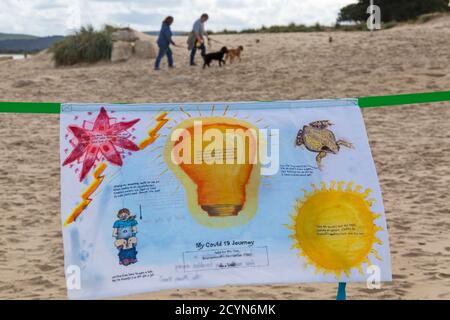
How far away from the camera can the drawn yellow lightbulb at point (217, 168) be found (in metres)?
3.62

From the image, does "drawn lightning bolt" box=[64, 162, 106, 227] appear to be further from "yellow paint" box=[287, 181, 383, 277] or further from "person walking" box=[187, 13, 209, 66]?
"person walking" box=[187, 13, 209, 66]

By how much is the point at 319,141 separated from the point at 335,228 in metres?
0.45

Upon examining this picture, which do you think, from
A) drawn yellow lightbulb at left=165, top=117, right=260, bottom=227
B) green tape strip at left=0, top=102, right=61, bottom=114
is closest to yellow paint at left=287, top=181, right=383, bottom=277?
drawn yellow lightbulb at left=165, top=117, right=260, bottom=227

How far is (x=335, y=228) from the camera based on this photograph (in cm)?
366

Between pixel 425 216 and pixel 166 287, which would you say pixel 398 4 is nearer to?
pixel 425 216

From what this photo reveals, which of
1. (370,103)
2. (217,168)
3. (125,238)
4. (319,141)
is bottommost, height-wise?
(125,238)

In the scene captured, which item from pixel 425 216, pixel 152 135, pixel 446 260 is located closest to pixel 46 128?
pixel 425 216

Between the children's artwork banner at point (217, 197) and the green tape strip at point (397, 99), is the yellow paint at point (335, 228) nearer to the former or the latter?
the children's artwork banner at point (217, 197)

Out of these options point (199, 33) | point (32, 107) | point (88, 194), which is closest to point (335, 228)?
point (88, 194)

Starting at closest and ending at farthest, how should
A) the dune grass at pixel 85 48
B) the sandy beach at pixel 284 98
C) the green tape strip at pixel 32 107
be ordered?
the green tape strip at pixel 32 107
the sandy beach at pixel 284 98
the dune grass at pixel 85 48

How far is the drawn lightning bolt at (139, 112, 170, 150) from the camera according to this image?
12.0ft

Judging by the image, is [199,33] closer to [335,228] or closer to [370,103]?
[370,103]

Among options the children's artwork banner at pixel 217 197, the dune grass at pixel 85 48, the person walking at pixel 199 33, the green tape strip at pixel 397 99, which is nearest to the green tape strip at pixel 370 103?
the green tape strip at pixel 397 99
